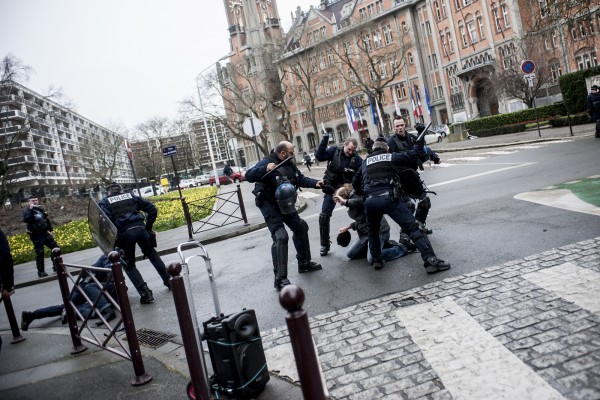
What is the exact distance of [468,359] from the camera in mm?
3504

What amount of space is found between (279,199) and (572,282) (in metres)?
3.49

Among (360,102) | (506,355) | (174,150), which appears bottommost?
(506,355)

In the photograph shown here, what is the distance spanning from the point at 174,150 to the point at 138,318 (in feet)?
36.3

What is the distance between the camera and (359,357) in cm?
391

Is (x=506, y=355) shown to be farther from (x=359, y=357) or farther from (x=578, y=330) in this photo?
(x=359, y=357)

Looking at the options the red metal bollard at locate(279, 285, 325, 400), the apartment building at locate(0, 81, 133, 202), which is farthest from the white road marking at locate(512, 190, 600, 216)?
the apartment building at locate(0, 81, 133, 202)

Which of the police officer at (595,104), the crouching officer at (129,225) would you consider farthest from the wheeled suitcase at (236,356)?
the police officer at (595,104)

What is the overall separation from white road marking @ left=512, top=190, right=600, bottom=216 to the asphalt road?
195 mm

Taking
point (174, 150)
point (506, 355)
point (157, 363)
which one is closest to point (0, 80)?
point (174, 150)

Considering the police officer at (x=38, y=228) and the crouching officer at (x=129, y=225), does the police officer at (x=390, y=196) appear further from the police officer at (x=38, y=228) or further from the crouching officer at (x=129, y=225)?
the police officer at (x=38, y=228)

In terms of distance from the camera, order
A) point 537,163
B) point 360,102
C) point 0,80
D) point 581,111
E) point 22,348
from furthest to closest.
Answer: point 360,102 < point 0,80 < point 581,111 < point 537,163 < point 22,348

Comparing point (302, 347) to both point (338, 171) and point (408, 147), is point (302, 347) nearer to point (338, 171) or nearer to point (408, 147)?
point (338, 171)

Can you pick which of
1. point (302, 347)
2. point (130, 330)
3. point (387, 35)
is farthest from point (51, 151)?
point (302, 347)

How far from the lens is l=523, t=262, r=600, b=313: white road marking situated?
4078mm
